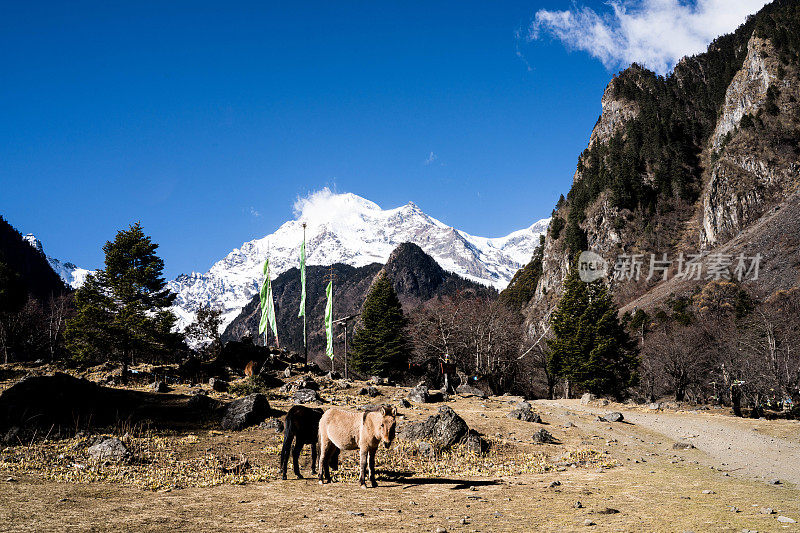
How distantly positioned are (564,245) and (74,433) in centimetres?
14658

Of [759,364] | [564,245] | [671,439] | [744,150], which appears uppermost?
[744,150]

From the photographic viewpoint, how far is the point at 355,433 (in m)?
10.4

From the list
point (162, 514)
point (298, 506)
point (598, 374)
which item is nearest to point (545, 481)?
point (298, 506)

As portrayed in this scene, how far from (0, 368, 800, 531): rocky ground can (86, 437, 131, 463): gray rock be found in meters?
Result: 0.25

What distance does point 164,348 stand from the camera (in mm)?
38469

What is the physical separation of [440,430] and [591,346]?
36260 mm

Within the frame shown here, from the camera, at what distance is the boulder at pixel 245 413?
16.9 metres

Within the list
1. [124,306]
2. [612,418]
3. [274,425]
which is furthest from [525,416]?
[124,306]

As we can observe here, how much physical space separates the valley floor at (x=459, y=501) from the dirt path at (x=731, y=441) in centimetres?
16

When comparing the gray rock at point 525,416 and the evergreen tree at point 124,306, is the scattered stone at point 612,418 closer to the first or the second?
the gray rock at point 525,416

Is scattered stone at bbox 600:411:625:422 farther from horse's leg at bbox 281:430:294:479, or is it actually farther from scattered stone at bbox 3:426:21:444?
scattered stone at bbox 3:426:21:444

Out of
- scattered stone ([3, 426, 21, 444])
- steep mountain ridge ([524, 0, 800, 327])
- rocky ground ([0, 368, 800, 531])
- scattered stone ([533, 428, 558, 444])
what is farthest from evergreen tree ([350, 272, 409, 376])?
steep mountain ridge ([524, 0, 800, 327])

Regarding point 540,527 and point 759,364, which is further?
point 759,364

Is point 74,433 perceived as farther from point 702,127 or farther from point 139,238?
point 702,127
